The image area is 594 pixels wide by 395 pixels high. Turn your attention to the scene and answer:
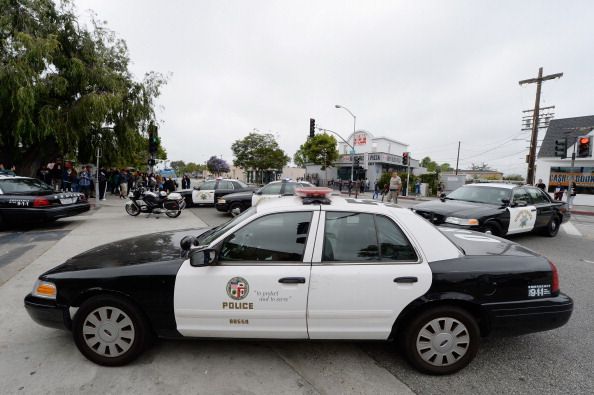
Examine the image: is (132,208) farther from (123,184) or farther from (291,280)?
(291,280)

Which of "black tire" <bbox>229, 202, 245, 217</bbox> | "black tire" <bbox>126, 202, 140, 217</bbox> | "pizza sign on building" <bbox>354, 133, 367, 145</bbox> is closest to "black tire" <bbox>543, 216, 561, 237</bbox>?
"black tire" <bbox>229, 202, 245, 217</bbox>

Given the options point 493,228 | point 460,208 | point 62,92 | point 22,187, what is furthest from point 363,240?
point 62,92

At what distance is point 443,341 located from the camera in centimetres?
248

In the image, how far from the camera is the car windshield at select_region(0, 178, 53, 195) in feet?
24.2

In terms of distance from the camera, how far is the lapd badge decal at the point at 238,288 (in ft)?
7.96

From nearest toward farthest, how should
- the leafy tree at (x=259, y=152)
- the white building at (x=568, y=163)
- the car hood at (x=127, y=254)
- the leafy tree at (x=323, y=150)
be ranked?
the car hood at (x=127, y=254) → the white building at (x=568, y=163) → the leafy tree at (x=323, y=150) → the leafy tree at (x=259, y=152)

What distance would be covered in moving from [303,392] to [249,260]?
1.09 metres

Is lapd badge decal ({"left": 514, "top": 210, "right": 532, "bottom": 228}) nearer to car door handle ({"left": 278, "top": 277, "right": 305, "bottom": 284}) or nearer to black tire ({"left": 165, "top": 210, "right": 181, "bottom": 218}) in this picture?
car door handle ({"left": 278, "top": 277, "right": 305, "bottom": 284})

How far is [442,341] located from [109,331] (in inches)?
111

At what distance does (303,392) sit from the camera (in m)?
2.26

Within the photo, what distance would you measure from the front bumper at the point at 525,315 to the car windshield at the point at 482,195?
5333mm

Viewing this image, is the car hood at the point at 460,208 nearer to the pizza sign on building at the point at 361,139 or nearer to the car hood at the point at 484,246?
the car hood at the point at 484,246

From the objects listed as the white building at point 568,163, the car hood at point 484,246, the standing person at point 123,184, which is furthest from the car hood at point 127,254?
the white building at point 568,163

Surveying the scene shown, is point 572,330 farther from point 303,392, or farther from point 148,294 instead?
point 148,294
